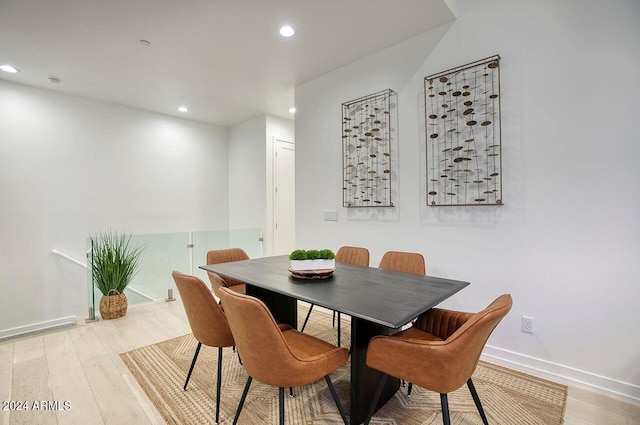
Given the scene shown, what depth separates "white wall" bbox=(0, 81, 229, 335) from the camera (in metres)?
3.75

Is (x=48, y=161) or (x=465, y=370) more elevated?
(x=48, y=161)

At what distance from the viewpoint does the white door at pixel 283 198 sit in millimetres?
5156

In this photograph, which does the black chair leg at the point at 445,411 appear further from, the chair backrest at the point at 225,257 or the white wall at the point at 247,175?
the white wall at the point at 247,175

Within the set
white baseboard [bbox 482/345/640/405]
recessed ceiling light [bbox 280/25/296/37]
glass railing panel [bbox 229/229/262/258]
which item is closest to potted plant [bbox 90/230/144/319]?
glass railing panel [bbox 229/229/262/258]

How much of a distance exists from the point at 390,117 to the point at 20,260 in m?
4.83

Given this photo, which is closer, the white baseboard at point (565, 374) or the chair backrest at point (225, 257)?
the white baseboard at point (565, 374)

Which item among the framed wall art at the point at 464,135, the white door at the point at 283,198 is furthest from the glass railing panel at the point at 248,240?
the framed wall art at the point at 464,135

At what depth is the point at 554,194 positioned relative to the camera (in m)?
2.19

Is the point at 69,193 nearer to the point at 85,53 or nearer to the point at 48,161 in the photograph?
the point at 48,161

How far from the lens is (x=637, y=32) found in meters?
1.90

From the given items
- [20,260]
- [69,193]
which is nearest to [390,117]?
[69,193]

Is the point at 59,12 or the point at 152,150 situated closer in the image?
the point at 59,12

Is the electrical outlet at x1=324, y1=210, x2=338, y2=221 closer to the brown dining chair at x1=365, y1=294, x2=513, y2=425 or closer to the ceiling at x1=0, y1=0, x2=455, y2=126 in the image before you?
the ceiling at x1=0, y1=0, x2=455, y2=126

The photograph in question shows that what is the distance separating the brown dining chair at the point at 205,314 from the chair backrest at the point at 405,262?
1.40 m
